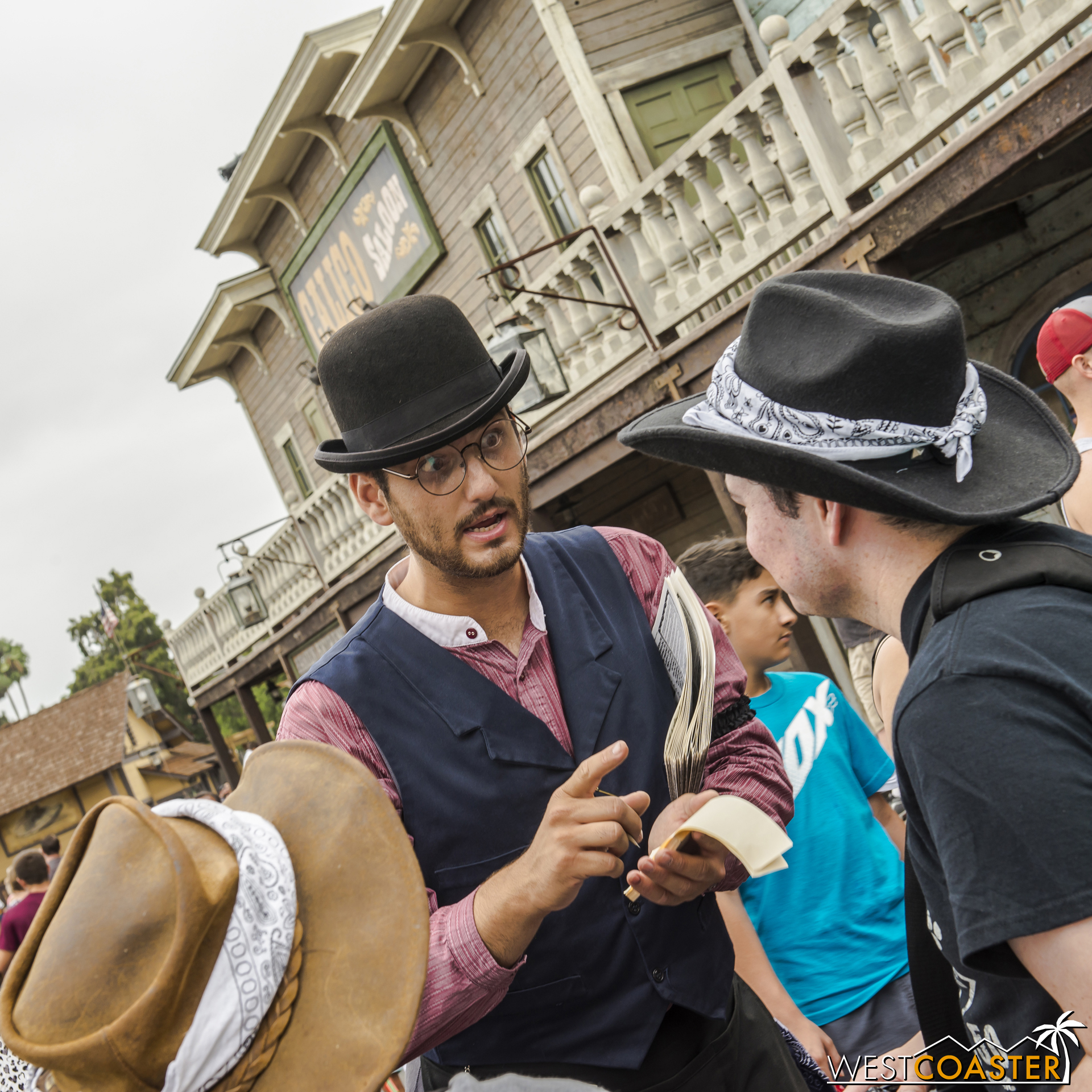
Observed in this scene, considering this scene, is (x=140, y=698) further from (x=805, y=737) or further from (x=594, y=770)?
(x=594, y=770)

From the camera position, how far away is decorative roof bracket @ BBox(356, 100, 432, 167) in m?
10.5

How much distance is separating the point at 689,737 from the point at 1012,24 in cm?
375

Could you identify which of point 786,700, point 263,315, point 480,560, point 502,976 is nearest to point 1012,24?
point 786,700

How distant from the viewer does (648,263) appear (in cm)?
603

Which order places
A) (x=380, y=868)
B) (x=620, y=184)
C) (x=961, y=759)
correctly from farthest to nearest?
1. (x=620, y=184)
2. (x=380, y=868)
3. (x=961, y=759)

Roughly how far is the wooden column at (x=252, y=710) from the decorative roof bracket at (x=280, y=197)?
6883mm

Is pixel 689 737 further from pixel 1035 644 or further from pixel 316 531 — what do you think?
pixel 316 531

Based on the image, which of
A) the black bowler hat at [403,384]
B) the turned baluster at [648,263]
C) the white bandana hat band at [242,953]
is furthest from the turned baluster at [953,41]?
the white bandana hat band at [242,953]

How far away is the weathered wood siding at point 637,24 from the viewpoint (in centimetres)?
879

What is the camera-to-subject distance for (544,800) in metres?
1.71

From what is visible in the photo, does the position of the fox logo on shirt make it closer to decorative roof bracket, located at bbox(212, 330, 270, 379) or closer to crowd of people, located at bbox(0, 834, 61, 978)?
crowd of people, located at bbox(0, 834, 61, 978)

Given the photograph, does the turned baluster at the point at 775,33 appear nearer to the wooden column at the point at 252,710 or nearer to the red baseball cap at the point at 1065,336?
the red baseball cap at the point at 1065,336

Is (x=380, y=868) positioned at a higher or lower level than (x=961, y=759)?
higher

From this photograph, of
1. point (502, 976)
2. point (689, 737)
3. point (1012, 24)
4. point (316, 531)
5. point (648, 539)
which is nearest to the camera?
point (502, 976)
